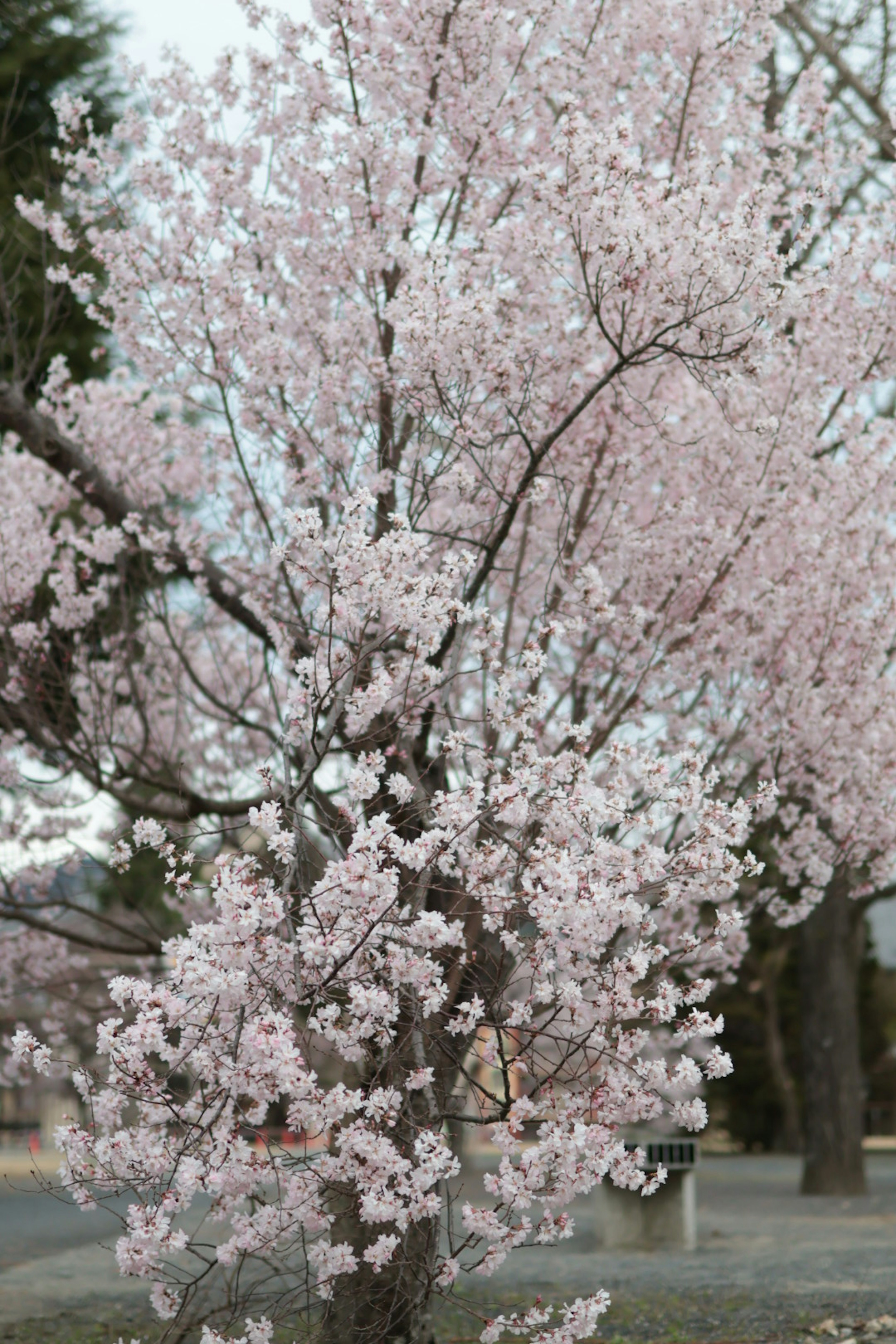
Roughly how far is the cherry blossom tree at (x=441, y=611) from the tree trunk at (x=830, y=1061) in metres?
3.35

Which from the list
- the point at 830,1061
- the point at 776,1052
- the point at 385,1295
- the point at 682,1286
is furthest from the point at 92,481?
the point at 776,1052

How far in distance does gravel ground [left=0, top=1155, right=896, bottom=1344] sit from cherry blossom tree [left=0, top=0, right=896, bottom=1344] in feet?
2.36

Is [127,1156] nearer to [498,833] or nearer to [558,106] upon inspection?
[498,833]

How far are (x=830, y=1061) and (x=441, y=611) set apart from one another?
10.3 meters

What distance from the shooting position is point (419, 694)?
5004 mm

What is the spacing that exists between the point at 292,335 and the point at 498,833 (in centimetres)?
374

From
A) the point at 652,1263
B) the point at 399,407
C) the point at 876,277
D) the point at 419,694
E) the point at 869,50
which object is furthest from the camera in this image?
the point at 869,50

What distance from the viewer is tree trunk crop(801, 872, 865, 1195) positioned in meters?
12.8

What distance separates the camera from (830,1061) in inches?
507

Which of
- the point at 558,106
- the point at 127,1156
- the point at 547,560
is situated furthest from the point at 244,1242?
the point at 558,106

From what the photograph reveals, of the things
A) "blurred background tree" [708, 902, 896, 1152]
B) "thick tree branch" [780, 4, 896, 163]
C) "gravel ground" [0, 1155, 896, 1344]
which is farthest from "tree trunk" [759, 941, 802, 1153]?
"thick tree branch" [780, 4, 896, 163]

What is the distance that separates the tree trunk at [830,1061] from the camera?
42.0 feet

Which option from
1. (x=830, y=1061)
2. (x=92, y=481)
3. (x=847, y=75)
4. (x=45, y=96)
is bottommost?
(x=830, y=1061)

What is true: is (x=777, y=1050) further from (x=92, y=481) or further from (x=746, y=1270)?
(x=92, y=481)
